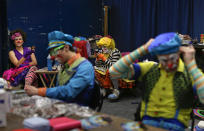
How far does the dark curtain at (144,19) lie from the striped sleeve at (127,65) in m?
4.69

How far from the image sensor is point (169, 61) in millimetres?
1606

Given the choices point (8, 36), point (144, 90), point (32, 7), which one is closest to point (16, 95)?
point (144, 90)

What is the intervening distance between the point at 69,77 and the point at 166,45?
0.89 meters

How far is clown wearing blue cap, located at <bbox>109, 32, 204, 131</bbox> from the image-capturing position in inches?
62.0

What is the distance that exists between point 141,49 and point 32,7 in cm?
416

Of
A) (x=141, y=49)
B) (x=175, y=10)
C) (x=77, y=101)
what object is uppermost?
(x=175, y=10)

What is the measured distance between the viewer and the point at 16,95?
190 centimetres

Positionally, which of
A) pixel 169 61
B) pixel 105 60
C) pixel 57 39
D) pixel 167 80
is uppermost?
pixel 57 39

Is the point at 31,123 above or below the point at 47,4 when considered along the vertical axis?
below

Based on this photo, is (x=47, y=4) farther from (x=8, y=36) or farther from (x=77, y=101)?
(x=77, y=101)

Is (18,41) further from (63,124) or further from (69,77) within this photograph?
(63,124)

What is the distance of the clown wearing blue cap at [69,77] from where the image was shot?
2.02 m

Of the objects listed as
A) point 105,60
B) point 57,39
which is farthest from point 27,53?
point 57,39

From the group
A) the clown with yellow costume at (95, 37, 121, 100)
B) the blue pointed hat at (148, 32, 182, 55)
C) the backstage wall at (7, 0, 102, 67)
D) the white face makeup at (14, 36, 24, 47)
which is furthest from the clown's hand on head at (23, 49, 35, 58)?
the blue pointed hat at (148, 32, 182, 55)
